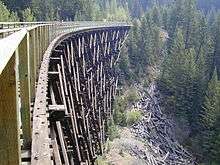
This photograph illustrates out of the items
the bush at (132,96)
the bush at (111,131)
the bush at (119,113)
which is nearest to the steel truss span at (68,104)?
the bush at (111,131)

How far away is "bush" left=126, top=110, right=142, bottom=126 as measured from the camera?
3900 cm

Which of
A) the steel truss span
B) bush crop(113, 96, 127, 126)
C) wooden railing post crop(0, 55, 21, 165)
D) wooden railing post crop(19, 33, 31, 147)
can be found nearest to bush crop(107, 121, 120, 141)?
the steel truss span

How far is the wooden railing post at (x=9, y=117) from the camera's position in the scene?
95.9 inches

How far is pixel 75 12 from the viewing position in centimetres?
7162

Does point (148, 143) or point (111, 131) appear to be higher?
point (111, 131)

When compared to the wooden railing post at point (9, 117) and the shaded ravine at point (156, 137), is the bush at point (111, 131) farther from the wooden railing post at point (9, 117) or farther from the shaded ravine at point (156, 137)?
the wooden railing post at point (9, 117)

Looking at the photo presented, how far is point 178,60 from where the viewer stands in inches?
1999

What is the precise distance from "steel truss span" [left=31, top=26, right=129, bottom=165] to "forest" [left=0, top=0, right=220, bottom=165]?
7.55 metres

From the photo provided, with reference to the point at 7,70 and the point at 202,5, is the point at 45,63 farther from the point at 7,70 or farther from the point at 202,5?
the point at 202,5

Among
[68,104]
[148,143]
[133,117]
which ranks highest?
[68,104]

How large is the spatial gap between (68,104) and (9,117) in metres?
10.7

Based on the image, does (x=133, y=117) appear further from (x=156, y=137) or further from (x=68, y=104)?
(x=68, y=104)

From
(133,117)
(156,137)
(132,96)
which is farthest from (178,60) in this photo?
(156,137)

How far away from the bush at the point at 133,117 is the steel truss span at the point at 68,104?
4.44 meters
